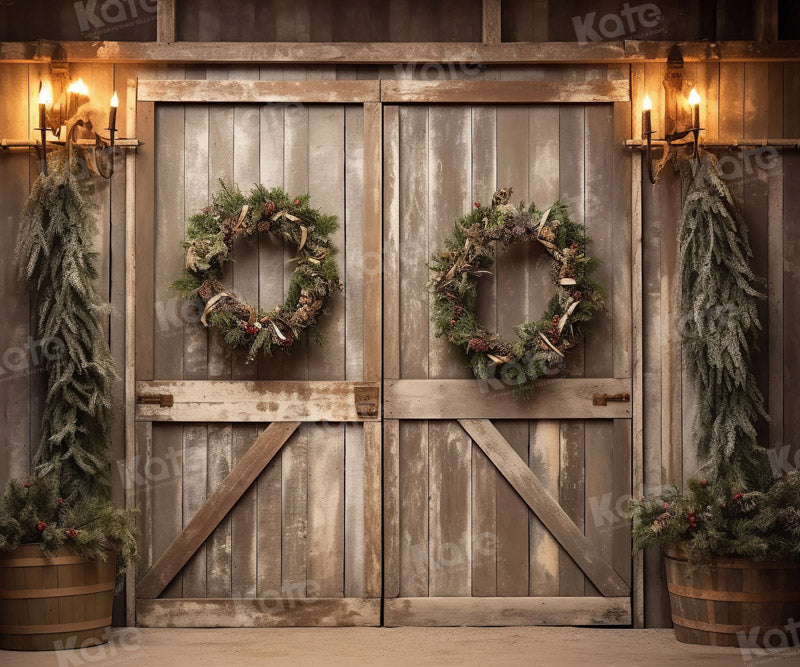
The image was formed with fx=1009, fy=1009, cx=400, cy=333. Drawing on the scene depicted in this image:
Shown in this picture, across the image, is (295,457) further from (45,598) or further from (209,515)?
(45,598)

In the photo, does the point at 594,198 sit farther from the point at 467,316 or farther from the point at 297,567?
the point at 297,567

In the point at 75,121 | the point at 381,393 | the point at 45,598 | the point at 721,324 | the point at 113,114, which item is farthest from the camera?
the point at 381,393

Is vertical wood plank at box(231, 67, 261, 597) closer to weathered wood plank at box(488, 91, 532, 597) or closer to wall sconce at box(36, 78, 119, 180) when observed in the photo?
wall sconce at box(36, 78, 119, 180)

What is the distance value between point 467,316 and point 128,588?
205cm

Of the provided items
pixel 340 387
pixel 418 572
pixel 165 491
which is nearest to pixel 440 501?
pixel 418 572

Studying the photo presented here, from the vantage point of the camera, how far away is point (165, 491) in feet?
15.9

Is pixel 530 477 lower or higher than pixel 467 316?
lower

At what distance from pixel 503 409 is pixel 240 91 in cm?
198

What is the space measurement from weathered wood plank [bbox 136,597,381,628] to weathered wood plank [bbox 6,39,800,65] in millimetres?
2581

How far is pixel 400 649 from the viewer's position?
171 inches

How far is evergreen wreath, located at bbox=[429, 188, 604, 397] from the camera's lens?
471cm

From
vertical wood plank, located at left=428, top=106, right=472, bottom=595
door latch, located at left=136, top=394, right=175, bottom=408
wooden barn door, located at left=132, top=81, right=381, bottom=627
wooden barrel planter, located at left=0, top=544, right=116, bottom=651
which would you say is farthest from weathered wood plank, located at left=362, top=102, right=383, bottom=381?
wooden barrel planter, located at left=0, top=544, right=116, bottom=651

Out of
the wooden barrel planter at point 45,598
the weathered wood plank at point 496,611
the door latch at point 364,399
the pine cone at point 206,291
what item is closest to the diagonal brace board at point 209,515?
the door latch at point 364,399

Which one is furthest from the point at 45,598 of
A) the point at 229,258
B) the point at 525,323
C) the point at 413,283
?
the point at 525,323
